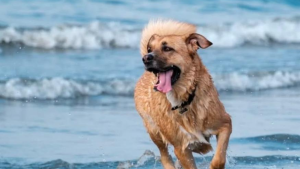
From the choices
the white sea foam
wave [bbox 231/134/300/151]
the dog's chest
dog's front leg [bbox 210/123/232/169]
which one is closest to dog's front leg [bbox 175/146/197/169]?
dog's front leg [bbox 210/123/232/169]

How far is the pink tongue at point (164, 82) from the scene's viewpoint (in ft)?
22.5

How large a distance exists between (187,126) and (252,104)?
449cm

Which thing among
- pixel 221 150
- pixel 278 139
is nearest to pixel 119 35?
pixel 278 139

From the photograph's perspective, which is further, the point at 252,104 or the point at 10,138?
the point at 252,104

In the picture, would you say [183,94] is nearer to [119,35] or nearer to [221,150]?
[221,150]

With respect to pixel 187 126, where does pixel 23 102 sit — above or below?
below

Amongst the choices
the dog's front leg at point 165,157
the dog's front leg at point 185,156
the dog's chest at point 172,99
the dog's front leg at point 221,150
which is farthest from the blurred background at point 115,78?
the dog's chest at point 172,99

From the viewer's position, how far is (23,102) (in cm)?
1169

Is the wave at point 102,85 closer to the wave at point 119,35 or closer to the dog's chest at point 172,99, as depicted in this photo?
the wave at point 119,35

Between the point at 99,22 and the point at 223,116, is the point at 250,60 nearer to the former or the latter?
the point at 99,22

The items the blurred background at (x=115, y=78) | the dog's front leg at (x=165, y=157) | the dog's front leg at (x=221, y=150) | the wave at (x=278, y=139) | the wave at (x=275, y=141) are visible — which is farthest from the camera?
the wave at (x=278, y=139)

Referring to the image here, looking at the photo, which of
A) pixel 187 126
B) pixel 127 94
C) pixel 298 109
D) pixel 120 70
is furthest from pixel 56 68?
pixel 187 126

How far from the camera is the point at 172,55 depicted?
22.5 ft

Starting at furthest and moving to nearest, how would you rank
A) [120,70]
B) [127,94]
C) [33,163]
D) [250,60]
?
[250,60], [120,70], [127,94], [33,163]
